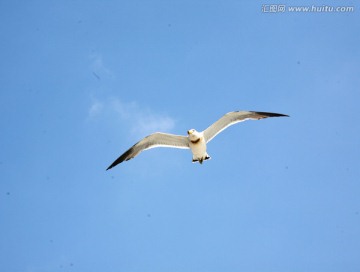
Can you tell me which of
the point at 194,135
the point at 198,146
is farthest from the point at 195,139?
the point at 198,146

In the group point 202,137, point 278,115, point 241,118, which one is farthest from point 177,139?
point 278,115

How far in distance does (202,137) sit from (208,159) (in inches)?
33.1

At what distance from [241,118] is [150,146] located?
3565 millimetres

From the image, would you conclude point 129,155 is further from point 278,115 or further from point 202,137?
point 278,115

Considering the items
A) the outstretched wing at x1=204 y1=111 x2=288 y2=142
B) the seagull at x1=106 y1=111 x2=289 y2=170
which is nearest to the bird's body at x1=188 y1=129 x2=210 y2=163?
the seagull at x1=106 y1=111 x2=289 y2=170

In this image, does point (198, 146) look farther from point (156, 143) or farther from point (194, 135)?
point (156, 143)

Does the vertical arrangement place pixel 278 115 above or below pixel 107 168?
above

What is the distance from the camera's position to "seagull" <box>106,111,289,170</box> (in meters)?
21.3

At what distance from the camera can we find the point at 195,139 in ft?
69.8

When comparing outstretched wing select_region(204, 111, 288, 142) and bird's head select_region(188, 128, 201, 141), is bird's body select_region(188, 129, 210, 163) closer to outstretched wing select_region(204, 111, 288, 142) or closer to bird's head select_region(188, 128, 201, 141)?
bird's head select_region(188, 128, 201, 141)

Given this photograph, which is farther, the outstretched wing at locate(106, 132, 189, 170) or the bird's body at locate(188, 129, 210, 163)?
the outstretched wing at locate(106, 132, 189, 170)

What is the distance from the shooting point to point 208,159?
2131cm

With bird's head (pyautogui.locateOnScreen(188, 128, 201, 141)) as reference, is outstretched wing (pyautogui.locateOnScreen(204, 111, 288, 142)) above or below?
above

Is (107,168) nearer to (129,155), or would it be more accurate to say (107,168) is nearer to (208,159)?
(129,155)
